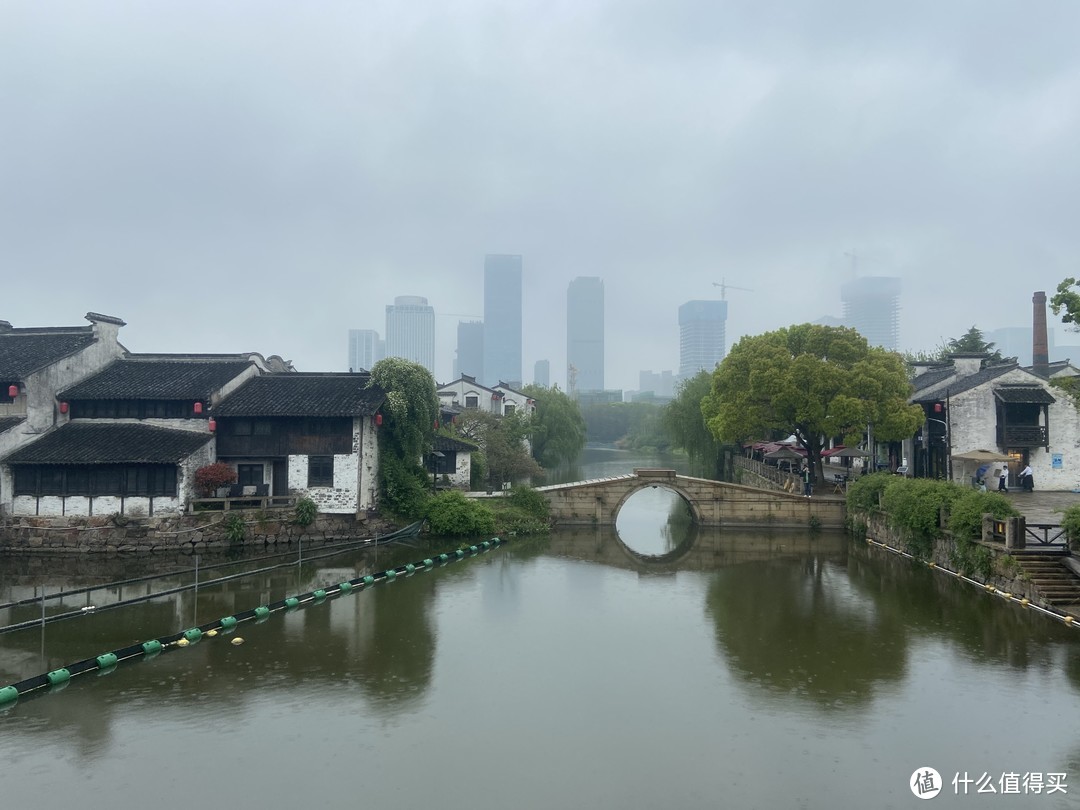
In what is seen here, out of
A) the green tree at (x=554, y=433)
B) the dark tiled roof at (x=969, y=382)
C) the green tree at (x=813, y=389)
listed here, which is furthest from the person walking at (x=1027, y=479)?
the green tree at (x=554, y=433)

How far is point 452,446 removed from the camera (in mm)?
44062

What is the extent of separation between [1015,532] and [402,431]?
25010 mm

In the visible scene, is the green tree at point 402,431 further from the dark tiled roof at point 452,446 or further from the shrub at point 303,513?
the dark tiled roof at point 452,446

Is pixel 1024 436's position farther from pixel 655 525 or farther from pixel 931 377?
pixel 655 525

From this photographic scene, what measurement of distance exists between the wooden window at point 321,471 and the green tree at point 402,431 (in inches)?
102

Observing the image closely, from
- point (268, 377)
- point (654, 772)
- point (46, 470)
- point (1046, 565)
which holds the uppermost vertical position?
point (268, 377)

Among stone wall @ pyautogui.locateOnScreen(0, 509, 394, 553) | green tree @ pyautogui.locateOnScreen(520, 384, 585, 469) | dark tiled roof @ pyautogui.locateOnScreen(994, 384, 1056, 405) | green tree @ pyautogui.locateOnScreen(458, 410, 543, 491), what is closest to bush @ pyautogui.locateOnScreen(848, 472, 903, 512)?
dark tiled roof @ pyautogui.locateOnScreen(994, 384, 1056, 405)

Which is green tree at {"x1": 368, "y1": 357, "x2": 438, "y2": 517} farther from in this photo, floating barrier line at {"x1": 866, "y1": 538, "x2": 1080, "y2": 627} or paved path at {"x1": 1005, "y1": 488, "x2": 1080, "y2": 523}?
paved path at {"x1": 1005, "y1": 488, "x2": 1080, "y2": 523}

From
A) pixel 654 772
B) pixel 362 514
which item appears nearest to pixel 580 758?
pixel 654 772

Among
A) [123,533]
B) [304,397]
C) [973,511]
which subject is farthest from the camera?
[304,397]

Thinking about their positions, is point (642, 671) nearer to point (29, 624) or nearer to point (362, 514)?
point (29, 624)

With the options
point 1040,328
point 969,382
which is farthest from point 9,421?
point 1040,328

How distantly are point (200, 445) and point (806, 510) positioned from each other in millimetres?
28929

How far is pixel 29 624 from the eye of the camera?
20.2m
